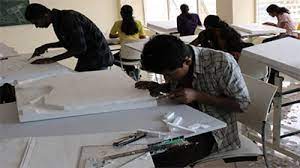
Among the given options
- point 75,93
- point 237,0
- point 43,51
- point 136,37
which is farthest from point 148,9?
point 75,93

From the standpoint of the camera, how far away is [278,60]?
2.35 meters

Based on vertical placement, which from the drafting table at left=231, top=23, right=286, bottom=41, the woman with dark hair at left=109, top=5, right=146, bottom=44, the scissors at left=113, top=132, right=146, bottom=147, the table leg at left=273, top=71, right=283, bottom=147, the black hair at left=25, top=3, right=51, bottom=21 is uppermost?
the black hair at left=25, top=3, right=51, bottom=21

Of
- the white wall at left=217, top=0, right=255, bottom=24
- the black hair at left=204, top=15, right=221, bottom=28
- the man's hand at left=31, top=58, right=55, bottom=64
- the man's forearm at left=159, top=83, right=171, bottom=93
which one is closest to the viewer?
the man's forearm at left=159, top=83, right=171, bottom=93

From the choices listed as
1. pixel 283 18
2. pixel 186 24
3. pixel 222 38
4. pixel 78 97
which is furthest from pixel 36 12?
pixel 283 18

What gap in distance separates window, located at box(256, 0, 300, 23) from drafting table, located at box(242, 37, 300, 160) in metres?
3.09

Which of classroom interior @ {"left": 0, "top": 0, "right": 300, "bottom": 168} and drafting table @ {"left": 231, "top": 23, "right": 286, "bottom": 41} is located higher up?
classroom interior @ {"left": 0, "top": 0, "right": 300, "bottom": 168}

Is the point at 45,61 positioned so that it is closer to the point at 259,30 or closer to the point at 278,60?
the point at 278,60

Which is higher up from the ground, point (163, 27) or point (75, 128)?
point (75, 128)

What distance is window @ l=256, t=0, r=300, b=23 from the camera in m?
5.67

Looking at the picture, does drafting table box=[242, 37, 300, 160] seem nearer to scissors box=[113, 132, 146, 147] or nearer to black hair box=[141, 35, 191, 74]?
black hair box=[141, 35, 191, 74]

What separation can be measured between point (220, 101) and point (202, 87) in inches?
4.8

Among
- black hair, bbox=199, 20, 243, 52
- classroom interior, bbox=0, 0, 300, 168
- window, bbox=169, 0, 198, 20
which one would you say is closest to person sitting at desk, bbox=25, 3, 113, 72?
classroom interior, bbox=0, 0, 300, 168

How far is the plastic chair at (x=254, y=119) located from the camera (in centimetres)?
183

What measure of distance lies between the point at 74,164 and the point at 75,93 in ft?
2.28
